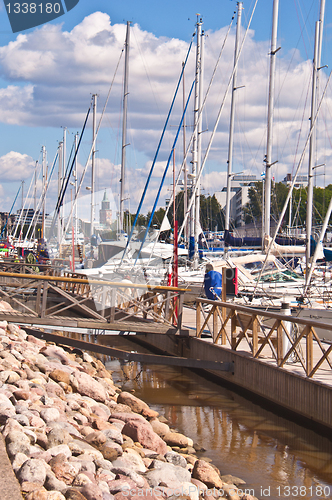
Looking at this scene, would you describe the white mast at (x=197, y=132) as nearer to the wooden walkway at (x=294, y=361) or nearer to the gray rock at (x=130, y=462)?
the wooden walkway at (x=294, y=361)

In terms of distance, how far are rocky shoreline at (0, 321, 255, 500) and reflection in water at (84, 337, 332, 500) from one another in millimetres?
478

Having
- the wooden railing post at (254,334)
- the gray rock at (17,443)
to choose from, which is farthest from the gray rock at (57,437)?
the wooden railing post at (254,334)

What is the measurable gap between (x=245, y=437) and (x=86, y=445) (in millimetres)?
3699

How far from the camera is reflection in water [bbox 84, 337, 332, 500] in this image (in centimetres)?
711

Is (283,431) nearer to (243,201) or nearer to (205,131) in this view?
(205,131)

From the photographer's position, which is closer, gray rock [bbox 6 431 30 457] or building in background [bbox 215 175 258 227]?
gray rock [bbox 6 431 30 457]

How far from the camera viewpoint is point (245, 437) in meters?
8.97

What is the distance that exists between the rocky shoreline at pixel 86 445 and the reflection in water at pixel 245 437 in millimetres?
478

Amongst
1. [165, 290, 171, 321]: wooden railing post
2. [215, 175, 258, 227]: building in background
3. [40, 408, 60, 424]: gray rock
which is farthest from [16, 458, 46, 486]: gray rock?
[215, 175, 258, 227]: building in background

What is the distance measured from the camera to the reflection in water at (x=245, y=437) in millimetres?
7109

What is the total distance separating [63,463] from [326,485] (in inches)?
155

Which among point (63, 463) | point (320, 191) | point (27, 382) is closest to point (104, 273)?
point (27, 382)

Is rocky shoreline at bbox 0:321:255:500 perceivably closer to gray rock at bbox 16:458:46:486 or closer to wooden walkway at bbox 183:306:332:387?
gray rock at bbox 16:458:46:486

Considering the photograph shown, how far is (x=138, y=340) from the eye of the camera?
59.0ft
